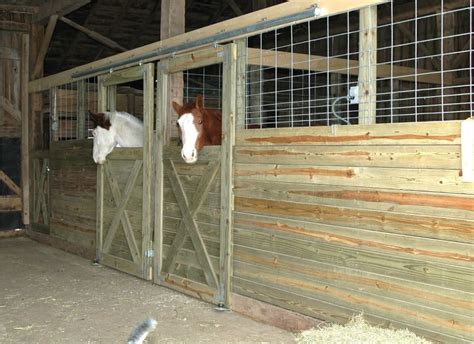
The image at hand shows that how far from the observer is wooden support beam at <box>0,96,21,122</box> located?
8.25 meters

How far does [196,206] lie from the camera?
4.61 m

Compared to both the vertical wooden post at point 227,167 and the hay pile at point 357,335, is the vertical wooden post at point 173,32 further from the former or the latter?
the hay pile at point 357,335

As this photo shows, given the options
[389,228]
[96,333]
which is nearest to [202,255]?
[96,333]

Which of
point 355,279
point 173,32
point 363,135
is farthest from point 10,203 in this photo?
point 363,135

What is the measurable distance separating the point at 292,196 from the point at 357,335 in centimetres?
106

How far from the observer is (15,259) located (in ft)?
21.5

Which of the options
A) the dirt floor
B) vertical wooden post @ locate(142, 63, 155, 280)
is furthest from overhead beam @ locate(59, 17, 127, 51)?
the dirt floor

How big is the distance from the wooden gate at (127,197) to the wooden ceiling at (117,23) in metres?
4.72

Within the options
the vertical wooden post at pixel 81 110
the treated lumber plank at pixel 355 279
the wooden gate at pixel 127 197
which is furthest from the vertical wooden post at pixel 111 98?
the treated lumber plank at pixel 355 279

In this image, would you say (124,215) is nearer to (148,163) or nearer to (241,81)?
(148,163)

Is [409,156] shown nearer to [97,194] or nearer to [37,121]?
[97,194]

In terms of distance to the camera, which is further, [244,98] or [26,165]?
[26,165]

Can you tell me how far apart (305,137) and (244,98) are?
2.66 ft

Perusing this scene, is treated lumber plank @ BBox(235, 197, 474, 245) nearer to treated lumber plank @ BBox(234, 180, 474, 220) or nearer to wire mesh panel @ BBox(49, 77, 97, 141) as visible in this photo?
treated lumber plank @ BBox(234, 180, 474, 220)
